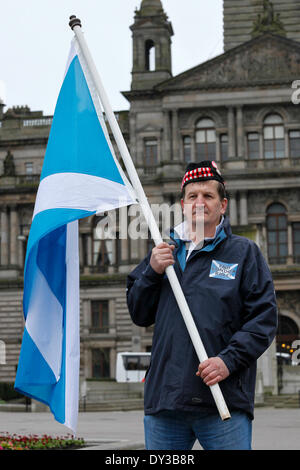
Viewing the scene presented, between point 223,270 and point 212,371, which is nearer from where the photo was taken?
point 212,371

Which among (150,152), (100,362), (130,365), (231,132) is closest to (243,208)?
(231,132)

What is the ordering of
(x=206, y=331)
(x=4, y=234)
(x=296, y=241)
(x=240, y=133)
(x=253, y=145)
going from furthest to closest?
(x=4, y=234) < (x=253, y=145) < (x=240, y=133) < (x=296, y=241) < (x=206, y=331)

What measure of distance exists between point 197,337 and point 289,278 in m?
44.1

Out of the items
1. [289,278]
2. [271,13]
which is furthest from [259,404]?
[271,13]

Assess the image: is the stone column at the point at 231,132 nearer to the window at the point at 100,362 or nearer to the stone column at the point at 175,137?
the stone column at the point at 175,137

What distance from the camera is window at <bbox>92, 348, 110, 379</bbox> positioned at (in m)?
49.4

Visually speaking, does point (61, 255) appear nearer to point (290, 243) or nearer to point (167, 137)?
point (290, 243)

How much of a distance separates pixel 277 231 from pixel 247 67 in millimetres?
9490

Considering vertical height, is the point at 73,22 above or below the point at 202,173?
above

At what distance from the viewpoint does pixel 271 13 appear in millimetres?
52969

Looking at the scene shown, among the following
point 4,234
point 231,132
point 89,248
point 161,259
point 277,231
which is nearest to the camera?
point 161,259

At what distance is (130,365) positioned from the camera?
45312 mm

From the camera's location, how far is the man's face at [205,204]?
16.2 ft

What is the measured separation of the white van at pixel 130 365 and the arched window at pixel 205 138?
41.3 ft
